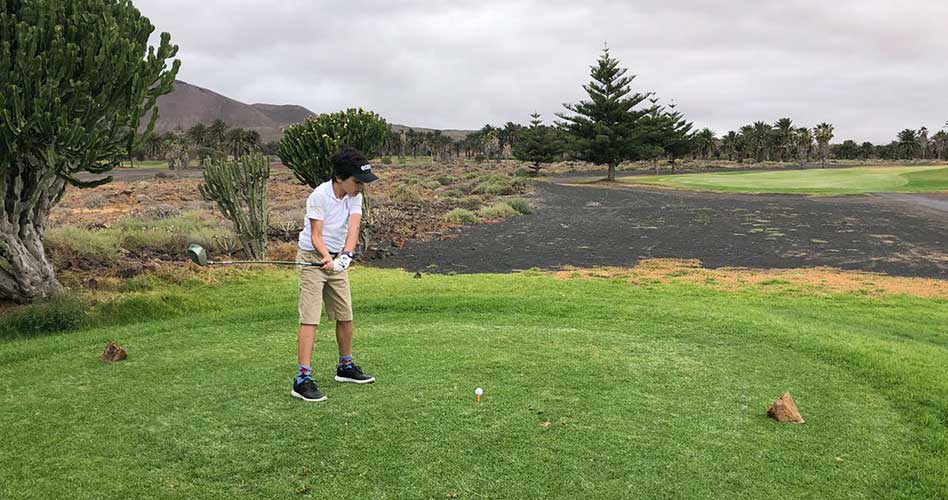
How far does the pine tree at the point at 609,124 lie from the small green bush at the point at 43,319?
5213cm

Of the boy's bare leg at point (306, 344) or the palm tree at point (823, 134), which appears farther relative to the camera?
the palm tree at point (823, 134)

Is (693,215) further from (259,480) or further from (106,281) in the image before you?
(259,480)

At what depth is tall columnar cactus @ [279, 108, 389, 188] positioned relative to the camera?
60.5 ft

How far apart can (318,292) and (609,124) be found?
5919 centimetres

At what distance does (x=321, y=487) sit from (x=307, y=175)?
16020mm

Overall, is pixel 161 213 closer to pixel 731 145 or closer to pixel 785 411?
pixel 785 411

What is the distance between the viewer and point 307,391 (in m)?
5.39

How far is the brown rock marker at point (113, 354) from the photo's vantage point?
6723 mm

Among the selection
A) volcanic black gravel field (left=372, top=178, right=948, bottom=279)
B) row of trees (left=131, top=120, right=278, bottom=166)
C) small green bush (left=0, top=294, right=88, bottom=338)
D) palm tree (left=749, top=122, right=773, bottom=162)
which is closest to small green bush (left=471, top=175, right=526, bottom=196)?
volcanic black gravel field (left=372, top=178, right=948, bottom=279)

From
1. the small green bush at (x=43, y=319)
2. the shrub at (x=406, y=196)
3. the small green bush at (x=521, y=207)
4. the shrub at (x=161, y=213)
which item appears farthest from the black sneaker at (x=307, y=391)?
the shrub at (x=406, y=196)

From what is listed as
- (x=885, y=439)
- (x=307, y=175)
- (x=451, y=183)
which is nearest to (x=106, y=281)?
(x=307, y=175)

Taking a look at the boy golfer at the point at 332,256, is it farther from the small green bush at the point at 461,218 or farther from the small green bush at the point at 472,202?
the small green bush at the point at 472,202

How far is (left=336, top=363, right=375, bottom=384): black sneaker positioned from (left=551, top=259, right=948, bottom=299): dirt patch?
9.12 meters

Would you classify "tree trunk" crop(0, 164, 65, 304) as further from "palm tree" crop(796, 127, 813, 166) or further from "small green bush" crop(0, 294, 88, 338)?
"palm tree" crop(796, 127, 813, 166)
